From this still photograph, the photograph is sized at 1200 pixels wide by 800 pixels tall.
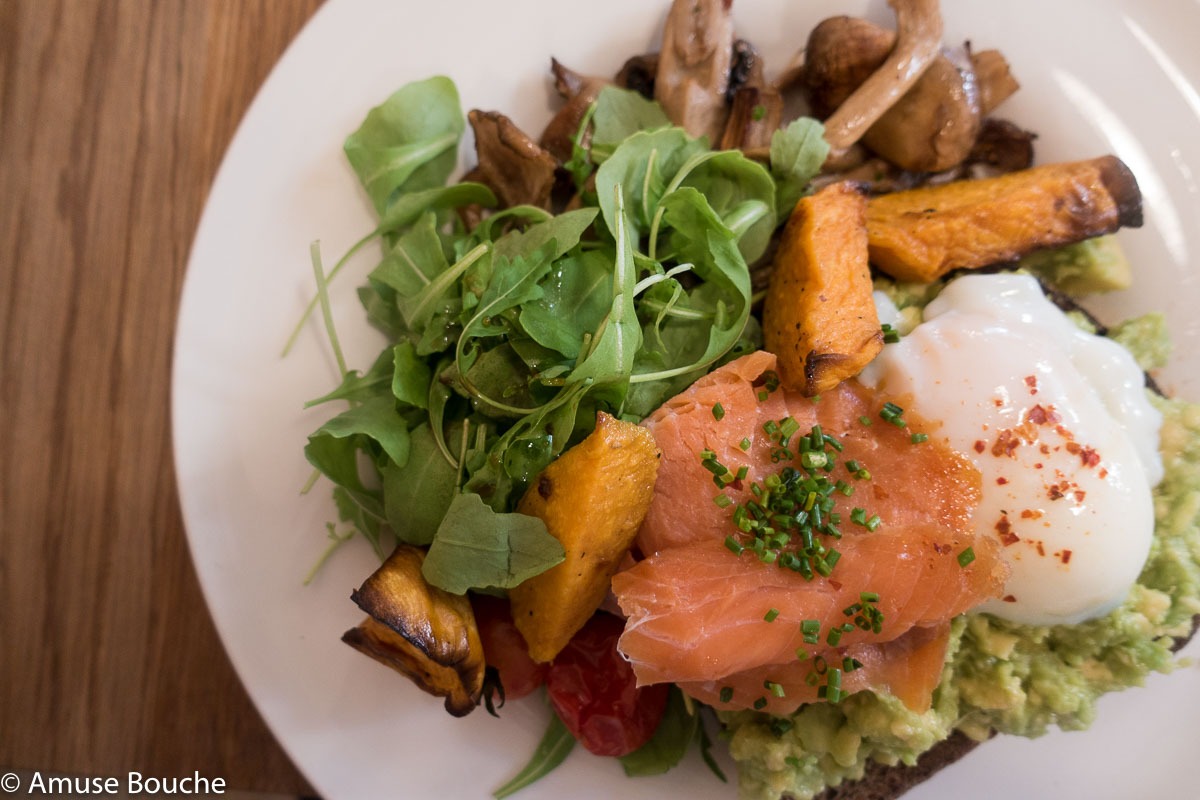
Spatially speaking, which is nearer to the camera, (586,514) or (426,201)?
(586,514)

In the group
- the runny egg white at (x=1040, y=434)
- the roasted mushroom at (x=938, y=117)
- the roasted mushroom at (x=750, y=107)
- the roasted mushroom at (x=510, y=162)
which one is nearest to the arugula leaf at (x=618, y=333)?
the roasted mushroom at (x=510, y=162)

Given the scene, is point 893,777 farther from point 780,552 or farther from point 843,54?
point 843,54

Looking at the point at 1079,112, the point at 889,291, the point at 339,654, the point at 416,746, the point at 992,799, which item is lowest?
the point at 992,799

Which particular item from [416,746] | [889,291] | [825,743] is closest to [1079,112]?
[889,291]

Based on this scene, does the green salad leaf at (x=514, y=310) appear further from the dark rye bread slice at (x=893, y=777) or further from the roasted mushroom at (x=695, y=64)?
the dark rye bread slice at (x=893, y=777)

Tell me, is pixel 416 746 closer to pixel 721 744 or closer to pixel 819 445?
pixel 721 744

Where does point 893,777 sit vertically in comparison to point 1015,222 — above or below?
below

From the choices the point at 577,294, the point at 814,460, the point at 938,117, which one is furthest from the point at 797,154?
the point at 814,460
